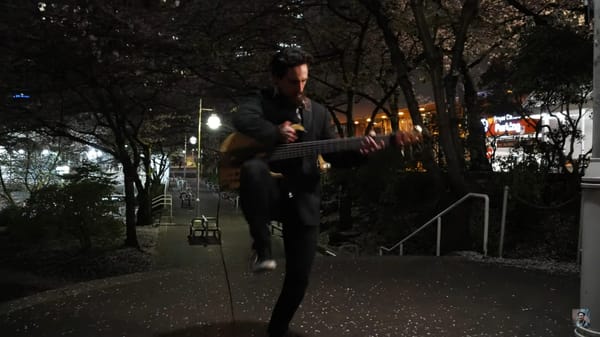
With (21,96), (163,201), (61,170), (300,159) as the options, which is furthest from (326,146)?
(61,170)

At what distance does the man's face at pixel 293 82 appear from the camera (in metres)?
2.44

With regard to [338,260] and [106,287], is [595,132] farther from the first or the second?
[106,287]

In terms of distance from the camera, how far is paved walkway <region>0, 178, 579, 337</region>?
358cm

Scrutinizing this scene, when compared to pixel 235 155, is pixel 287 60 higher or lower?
higher

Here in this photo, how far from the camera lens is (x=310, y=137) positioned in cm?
258

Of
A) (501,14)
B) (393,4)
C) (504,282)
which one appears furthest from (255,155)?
(501,14)

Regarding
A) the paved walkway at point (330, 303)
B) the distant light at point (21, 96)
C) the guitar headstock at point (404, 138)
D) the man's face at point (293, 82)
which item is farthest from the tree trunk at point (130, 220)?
the guitar headstock at point (404, 138)

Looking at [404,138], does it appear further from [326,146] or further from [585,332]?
[585,332]

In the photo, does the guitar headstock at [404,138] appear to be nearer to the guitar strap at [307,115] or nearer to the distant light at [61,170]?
the guitar strap at [307,115]

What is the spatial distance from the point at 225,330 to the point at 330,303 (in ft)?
3.49

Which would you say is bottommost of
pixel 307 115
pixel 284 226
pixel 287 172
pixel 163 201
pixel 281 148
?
pixel 163 201

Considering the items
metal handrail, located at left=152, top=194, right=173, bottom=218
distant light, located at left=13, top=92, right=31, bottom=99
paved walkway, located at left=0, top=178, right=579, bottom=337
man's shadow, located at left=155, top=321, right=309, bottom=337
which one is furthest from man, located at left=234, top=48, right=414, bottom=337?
metal handrail, located at left=152, top=194, right=173, bottom=218

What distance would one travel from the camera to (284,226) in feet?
8.52

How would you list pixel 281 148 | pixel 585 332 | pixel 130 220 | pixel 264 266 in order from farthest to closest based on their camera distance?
pixel 130 220
pixel 585 332
pixel 281 148
pixel 264 266
